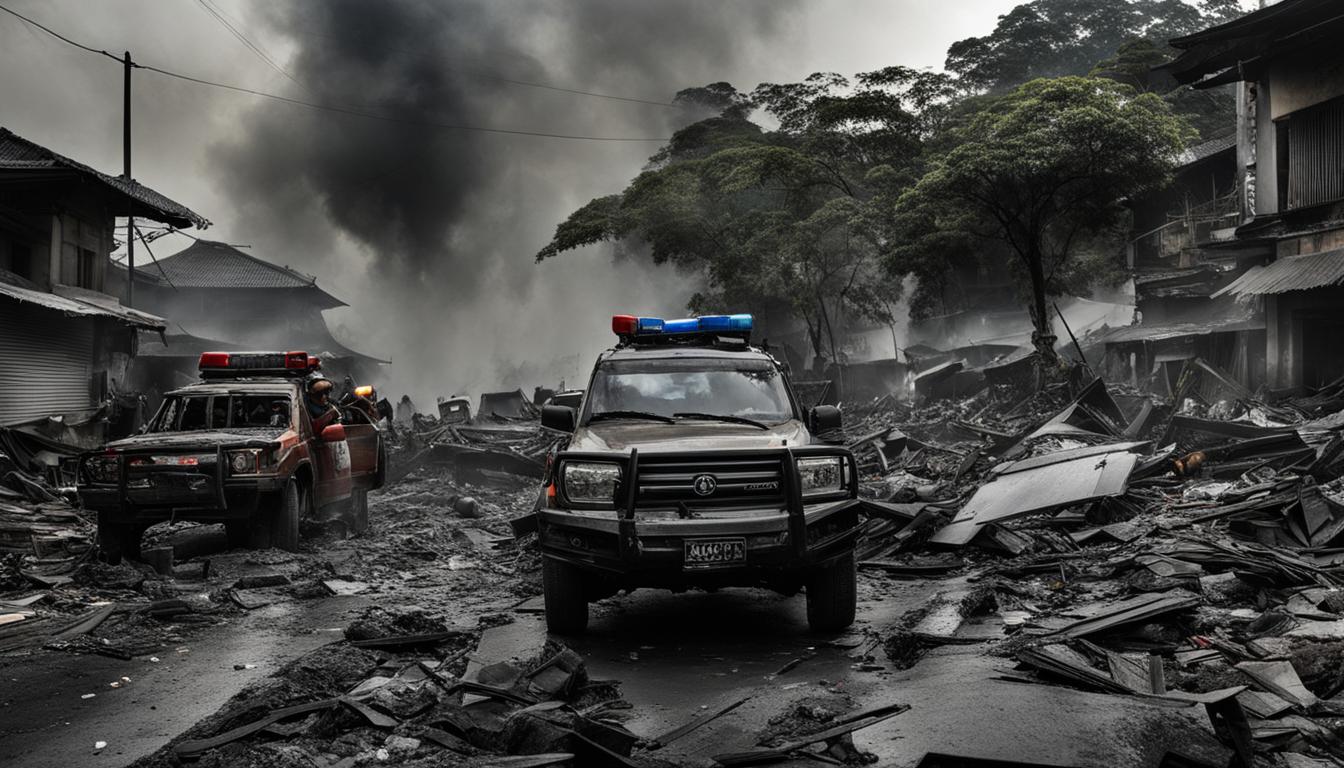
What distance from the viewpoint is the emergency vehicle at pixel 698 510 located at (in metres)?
6.52

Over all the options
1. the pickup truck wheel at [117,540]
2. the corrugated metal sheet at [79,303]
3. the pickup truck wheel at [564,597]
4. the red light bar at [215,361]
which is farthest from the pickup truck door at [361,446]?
the corrugated metal sheet at [79,303]

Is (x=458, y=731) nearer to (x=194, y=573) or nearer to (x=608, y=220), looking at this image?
(x=194, y=573)

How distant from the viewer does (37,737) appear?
5.10 m

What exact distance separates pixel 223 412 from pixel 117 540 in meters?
1.96

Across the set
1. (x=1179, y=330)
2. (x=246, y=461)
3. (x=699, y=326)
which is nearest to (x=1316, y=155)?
(x=1179, y=330)

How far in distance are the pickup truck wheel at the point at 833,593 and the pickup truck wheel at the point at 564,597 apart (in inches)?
64.1

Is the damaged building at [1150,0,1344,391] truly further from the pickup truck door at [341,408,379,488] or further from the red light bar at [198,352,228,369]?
the red light bar at [198,352,228,369]

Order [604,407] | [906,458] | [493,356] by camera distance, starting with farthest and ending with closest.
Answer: [493,356] → [906,458] → [604,407]

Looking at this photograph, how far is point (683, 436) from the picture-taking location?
719 cm

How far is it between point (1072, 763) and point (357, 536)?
11377 mm

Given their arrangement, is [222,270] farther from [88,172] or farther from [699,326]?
[699,326]

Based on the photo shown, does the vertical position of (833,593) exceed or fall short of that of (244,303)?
it falls short

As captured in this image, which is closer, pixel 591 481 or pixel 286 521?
pixel 591 481

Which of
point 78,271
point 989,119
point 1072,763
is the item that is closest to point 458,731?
point 1072,763
